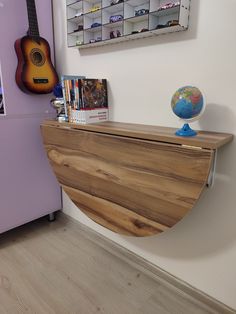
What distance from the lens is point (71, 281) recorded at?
133 centimetres

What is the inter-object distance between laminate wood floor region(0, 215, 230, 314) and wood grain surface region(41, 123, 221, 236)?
0.36 meters

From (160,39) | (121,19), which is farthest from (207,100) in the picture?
(121,19)

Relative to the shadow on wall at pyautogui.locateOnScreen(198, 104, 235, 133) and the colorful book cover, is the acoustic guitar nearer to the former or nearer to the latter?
the colorful book cover

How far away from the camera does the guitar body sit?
1.43m

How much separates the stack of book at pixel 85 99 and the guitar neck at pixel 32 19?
0.41 metres

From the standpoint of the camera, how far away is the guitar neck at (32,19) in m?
1.42

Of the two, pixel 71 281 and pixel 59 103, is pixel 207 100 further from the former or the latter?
pixel 71 281

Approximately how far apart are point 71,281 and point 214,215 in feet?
2.91

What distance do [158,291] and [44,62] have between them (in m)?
1.58

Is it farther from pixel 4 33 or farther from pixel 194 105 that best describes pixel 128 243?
pixel 4 33

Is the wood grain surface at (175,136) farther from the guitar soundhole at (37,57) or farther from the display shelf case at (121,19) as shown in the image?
the guitar soundhole at (37,57)

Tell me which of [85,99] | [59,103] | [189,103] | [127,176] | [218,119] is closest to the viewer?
[189,103]

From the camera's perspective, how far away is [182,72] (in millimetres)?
1059

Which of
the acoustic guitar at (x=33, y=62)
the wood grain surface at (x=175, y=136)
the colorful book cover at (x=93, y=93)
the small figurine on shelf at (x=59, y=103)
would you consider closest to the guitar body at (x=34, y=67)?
the acoustic guitar at (x=33, y=62)
